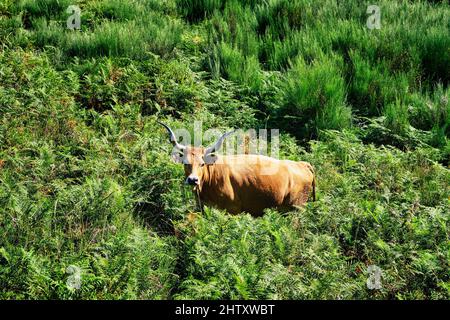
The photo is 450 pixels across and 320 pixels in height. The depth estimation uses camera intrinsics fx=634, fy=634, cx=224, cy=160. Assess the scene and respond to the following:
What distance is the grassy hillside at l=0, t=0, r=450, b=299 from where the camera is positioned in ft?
18.4

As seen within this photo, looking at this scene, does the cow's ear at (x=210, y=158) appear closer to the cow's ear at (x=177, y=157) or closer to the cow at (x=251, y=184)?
the cow at (x=251, y=184)

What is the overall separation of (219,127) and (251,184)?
1.92 m

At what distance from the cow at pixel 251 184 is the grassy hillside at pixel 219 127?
23cm

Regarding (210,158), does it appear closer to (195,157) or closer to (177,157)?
(195,157)

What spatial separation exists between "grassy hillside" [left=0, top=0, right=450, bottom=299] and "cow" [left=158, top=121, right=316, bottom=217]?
23 centimetres

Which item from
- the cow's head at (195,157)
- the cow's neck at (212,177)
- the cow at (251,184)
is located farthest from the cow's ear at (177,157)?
the cow's neck at (212,177)

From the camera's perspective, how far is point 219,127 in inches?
335

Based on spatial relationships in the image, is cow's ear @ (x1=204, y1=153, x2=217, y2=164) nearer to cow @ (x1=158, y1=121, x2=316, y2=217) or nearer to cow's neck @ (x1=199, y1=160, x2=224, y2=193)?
cow @ (x1=158, y1=121, x2=316, y2=217)

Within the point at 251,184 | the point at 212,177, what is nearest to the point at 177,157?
the point at 212,177

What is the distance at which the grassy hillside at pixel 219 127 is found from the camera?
561 cm

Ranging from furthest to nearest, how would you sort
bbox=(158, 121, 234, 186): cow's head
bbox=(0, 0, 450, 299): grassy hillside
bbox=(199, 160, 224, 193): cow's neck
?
bbox=(199, 160, 224, 193): cow's neck
bbox=(158, 121, 234, 186): cow's head
bbox=(0, 0, 450, 299): grassy hillside

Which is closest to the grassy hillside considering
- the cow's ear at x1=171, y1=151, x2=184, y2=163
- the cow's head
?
the cow's head
